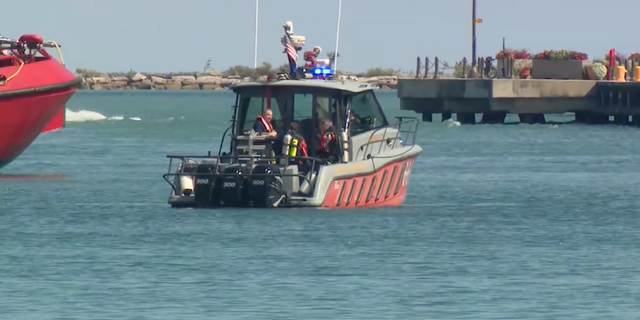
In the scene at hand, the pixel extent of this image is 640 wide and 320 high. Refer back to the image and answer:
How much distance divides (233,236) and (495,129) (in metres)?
40.1

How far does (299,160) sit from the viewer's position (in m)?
24.0

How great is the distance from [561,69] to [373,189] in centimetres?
4311

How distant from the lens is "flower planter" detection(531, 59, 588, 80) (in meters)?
66.9

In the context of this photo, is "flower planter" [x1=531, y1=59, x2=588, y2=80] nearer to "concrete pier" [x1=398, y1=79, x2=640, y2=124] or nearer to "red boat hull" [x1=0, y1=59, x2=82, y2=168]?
"concrete pier" [x1=398, y1=79, x2=640, y2=124]

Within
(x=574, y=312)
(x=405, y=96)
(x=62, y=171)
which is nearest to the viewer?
(x=574, y=312)

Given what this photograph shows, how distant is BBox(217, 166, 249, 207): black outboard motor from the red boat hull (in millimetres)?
10724

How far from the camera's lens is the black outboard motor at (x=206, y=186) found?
2377 cm

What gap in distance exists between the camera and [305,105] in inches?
975

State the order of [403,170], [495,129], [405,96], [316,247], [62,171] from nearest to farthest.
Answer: [316,247], [403,170], [62,171], [495,129], [405,96]

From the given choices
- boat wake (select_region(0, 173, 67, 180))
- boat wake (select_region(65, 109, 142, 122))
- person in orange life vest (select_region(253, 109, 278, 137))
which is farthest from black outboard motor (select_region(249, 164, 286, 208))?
boat wake (select_region(65, 109, 142, 122))

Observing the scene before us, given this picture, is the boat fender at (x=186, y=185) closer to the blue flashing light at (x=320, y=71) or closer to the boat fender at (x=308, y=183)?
the boat fender at (x=308, y=183)

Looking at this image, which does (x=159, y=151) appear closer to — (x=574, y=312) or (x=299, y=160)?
(x=299, y=160)

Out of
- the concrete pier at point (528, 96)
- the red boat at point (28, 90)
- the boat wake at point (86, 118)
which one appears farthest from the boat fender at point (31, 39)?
the boat wake at point (86, 118)

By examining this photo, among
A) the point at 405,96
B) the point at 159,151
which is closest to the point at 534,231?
the point at 159,151
